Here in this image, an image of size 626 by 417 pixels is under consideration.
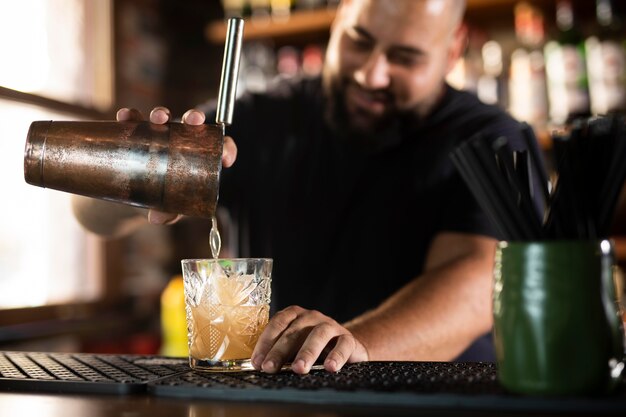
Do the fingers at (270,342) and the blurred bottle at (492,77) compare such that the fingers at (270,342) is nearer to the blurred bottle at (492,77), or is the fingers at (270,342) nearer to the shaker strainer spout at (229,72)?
the shaker strainer spout at (229,72)

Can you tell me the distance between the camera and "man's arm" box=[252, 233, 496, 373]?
3.24ft

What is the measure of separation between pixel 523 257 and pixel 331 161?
4.13 feet

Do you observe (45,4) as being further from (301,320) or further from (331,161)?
(301,320)

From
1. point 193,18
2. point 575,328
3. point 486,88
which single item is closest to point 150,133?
point 575,328

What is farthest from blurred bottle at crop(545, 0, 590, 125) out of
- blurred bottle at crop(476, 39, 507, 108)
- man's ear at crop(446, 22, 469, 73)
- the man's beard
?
the man's beard

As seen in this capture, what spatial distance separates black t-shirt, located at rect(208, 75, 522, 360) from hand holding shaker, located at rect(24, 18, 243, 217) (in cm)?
83

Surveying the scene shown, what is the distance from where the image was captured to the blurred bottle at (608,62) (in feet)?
9.12

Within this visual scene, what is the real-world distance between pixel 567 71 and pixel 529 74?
0.14 meters

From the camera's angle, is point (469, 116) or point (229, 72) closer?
point (229, 72)

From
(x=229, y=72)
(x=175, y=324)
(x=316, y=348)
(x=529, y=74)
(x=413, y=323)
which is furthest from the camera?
(x=175, y=324)

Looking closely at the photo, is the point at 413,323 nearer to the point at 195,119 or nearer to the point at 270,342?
the point at 270,342

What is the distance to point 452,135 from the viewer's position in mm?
1926

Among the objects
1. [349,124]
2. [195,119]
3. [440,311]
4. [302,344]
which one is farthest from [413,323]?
[349,124]

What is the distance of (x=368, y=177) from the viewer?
1960mm
